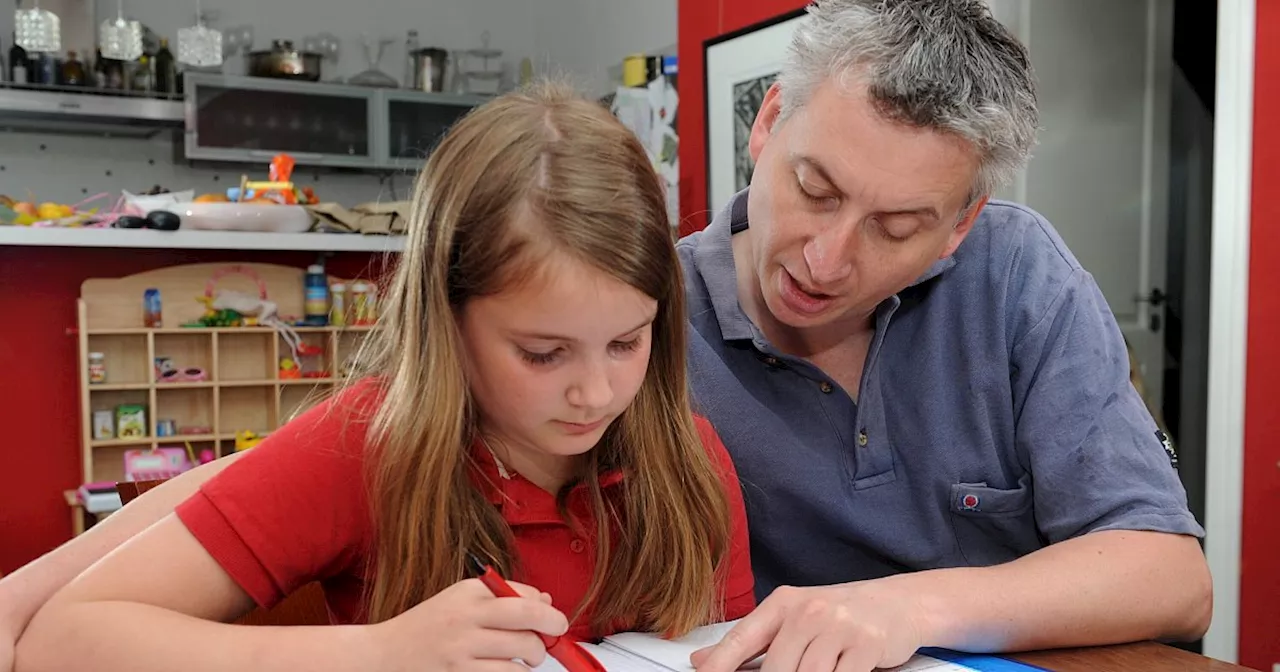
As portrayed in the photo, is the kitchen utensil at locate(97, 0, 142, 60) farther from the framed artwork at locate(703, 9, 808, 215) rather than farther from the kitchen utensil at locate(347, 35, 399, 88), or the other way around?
the framed artwork at locate(703, 9, 808, 215)

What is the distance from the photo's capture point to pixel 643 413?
3.07ft

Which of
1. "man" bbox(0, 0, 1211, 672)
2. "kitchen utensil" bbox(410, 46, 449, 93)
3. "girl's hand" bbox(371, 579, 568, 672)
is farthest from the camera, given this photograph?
"kitchen utensil" bbox(410, 46, 449, 93)

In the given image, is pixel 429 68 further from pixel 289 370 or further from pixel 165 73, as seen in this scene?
pixel 289 370

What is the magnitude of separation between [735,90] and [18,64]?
3.52 m

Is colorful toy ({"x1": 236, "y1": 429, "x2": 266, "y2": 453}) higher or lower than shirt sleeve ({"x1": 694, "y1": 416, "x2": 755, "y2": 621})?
lower

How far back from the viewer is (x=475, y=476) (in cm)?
87

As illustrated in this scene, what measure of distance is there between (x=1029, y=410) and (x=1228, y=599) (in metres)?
1.53

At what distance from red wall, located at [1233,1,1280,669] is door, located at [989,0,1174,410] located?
50 centimetres

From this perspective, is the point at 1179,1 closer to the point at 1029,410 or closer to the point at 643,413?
the point at 1029,410

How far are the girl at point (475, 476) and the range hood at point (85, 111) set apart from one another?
458cm

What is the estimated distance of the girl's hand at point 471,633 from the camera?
0.67 metres

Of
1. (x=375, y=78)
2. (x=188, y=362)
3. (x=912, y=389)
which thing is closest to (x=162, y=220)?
(x=188, y=362)

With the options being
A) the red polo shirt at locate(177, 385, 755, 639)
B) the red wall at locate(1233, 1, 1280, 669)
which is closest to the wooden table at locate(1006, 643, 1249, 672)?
the red polo shirt at locate(177, 385, 755, 639)

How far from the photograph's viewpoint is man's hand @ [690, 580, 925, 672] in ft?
2.49
